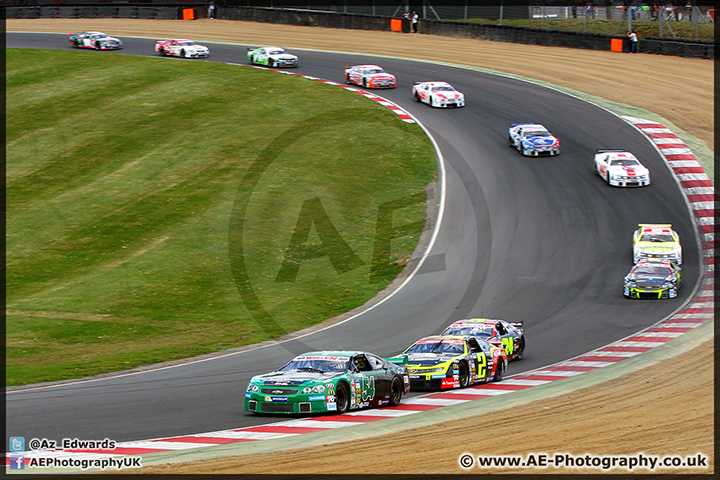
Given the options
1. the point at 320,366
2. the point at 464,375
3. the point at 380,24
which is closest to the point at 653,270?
the point at 464,375

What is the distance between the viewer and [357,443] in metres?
13.8

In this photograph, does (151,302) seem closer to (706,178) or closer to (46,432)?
(46,432)

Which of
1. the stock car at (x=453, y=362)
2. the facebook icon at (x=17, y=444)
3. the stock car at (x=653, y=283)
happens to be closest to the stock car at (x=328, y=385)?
the stock car at (x=453, y=362)

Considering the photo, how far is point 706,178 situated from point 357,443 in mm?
32716

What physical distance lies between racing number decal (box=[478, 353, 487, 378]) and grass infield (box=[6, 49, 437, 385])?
25.9 ft

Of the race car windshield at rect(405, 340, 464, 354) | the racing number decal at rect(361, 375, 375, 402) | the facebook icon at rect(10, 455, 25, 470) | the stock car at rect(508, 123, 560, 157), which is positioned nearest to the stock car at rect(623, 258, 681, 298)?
the race car windshield at rect(405, 340, 464, 354)

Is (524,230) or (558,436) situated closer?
(558,436)

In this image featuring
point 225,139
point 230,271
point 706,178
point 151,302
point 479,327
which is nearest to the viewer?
point 479,327

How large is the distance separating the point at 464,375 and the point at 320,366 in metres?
4.01

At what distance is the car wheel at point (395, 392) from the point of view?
17.6 meters

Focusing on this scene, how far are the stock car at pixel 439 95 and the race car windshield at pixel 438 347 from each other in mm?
33351

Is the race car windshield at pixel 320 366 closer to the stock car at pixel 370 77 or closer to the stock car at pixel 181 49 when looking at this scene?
the stock car at pixel 370 77

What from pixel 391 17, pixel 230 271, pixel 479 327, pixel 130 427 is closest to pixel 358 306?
pixel 230 271

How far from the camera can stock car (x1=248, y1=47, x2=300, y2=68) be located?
6012cm
